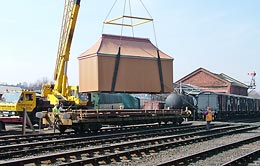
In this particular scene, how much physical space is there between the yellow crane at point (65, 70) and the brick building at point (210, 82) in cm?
3996

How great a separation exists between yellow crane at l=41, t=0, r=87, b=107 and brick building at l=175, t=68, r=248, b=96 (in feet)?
131

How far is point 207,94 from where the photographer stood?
33.8 metres

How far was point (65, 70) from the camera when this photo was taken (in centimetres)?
2461

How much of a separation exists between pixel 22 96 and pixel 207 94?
17.6m

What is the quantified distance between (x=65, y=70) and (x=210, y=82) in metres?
42.9

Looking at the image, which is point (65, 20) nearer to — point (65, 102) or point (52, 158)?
point (65, 102)

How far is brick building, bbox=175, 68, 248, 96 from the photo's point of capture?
62125 mm

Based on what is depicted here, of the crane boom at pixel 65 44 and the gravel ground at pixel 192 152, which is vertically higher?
the crane boom at pixel 65 44

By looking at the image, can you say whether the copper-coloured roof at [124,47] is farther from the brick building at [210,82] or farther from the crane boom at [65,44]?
the brick building at [210,82]

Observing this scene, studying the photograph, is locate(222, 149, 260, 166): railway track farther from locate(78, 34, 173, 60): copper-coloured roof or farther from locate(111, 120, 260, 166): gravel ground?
locate(78, 34, 173, 60): copper-coloured roof

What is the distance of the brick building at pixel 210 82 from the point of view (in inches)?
2446

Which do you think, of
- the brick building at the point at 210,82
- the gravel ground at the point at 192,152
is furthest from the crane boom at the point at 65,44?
the brick building at the point at 210,82

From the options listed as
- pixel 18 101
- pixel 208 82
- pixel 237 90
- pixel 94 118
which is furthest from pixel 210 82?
pixel 94 118

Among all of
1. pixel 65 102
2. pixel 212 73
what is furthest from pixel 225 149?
pixel 212 73
